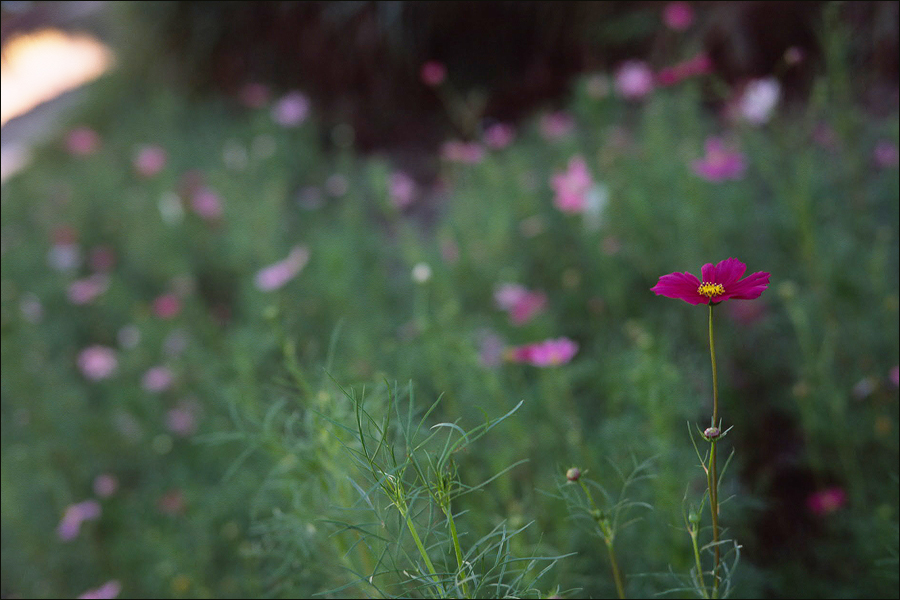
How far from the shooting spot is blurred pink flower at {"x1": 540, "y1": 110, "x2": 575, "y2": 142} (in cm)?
246

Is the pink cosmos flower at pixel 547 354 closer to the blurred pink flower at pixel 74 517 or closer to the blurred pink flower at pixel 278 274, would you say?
the blurred pink flower at pixel 278 274

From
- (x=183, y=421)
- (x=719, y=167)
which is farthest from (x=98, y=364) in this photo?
(x=719, y=167)

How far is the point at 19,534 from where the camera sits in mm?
1423

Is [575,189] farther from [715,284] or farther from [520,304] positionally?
[715,284]

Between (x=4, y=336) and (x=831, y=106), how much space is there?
196cm

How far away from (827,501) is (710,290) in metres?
0.84

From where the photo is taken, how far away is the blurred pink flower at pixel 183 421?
6.05 ft

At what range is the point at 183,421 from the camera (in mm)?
1851

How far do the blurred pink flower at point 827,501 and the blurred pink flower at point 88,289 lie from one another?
207 centimetres

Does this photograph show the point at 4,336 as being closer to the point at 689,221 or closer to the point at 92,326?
the point at 92,326

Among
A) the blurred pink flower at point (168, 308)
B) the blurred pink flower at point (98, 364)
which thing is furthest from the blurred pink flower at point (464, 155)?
the blurred pink flower at point (98, 364)

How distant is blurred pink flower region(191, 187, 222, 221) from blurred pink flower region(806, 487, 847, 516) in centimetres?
196

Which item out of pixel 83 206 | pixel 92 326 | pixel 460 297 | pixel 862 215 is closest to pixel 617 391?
pixel 460 297

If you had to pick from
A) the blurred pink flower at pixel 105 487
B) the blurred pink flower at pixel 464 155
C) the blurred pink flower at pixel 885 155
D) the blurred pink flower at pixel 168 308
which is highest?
the blurred pink flower at pixel 464 155
